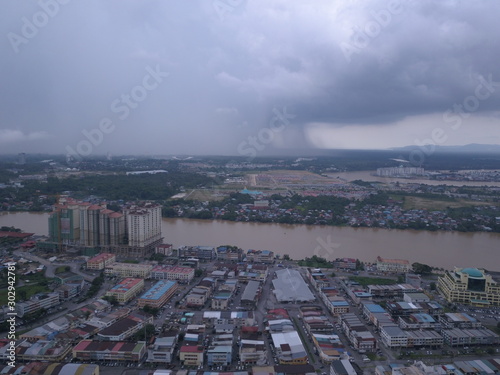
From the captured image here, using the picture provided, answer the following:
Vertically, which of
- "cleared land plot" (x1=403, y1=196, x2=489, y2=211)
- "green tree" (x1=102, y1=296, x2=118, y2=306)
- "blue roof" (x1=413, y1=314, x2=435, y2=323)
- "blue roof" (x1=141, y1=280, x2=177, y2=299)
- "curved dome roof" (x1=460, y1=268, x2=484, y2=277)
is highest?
"curved dome roof" (x1=460, y1=268, x2=484, y2=277)

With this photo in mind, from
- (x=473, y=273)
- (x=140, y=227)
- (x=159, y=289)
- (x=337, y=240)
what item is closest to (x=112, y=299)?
(x=159, y=289)

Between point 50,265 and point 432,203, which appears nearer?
point 50,265

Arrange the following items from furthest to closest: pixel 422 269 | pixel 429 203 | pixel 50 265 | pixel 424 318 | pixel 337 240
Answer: pixel 429 203 < pixel 337 240 < pixel 50 265 < pixel 422 269 < pixel 424 318

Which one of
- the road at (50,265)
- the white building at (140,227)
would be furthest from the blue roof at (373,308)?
the white building at (140,227)

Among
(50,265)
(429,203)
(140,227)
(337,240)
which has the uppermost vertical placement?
(140,227)

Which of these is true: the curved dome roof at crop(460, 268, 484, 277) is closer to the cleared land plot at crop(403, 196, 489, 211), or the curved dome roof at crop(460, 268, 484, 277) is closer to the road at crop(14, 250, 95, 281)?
the road at crop(14, 250, 95, 281)

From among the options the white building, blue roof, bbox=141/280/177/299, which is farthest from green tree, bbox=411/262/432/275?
the white building

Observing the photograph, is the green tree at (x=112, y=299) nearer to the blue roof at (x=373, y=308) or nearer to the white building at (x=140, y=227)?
the white building at (x=140, y=227)

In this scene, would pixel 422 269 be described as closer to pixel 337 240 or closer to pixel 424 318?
pixel 424 318
